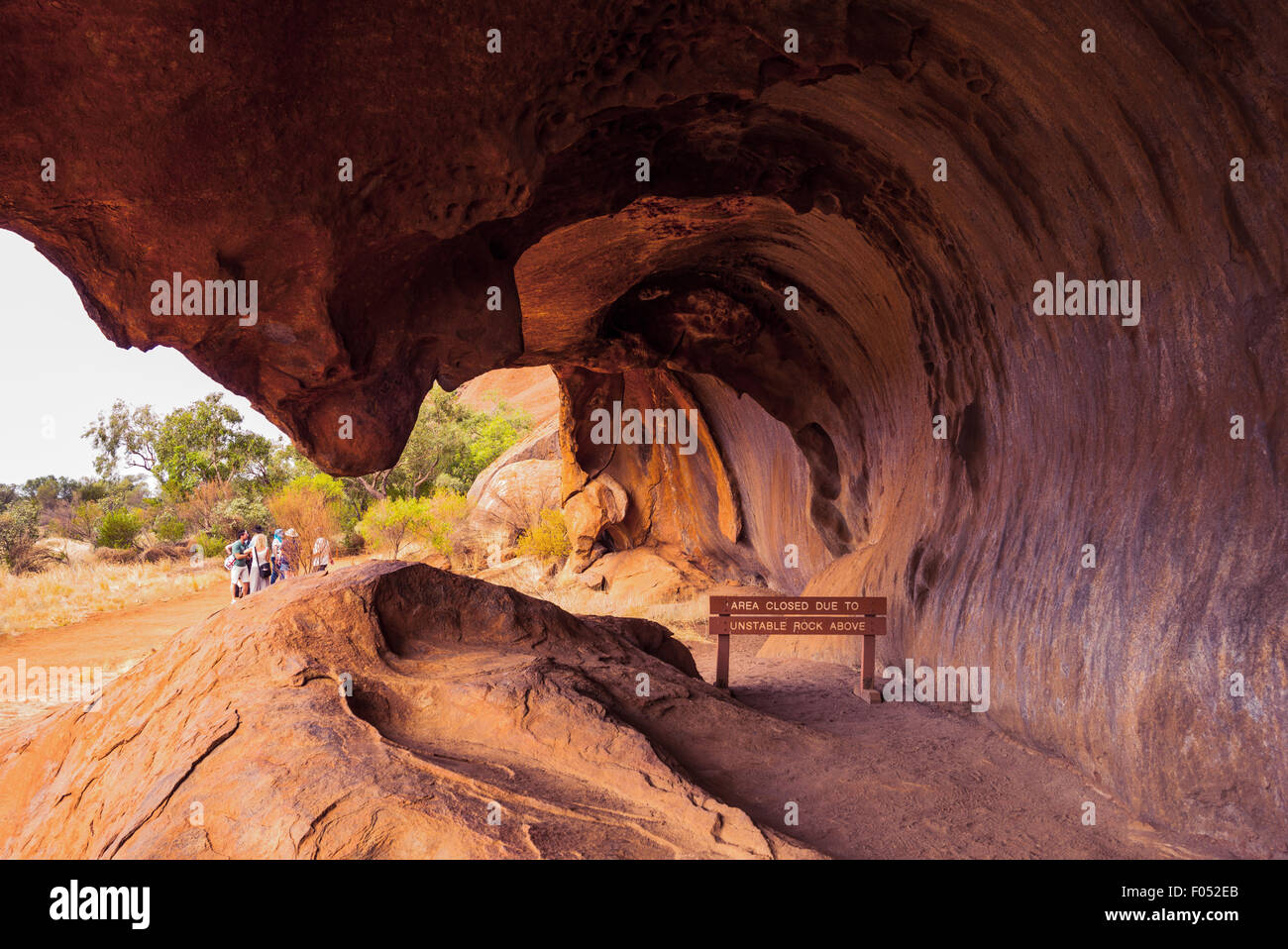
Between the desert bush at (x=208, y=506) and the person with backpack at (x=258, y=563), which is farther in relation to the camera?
the desert bush at (x=208, y=506)

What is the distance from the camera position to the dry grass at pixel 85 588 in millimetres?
15786

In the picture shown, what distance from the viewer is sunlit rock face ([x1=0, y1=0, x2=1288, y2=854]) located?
3.82m

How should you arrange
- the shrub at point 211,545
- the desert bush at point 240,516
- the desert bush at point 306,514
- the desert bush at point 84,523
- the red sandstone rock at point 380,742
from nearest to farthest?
the red sandstone rock at point 380,742, the desert bush at point 306,514, the shrub at point 211,545, the desert bush at point 240,516, the desert bush at point 84,523

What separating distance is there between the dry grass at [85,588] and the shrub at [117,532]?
1459 mm

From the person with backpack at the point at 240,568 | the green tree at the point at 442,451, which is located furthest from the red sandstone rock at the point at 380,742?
the green tree at the point at 442,451

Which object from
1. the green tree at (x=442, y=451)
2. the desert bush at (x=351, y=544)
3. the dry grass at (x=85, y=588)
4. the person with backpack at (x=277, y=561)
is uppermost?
the green tree at (x=442, y=451)

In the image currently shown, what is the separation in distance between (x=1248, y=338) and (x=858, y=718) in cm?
351

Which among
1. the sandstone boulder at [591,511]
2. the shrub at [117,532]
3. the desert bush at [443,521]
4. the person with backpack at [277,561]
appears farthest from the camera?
the shrub at [117,532]

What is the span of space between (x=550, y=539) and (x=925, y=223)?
41.6 ft

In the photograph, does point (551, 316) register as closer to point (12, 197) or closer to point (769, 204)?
point (769, 204)

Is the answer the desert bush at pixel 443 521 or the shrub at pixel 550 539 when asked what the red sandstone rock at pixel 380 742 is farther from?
the desert bush at pixel 443 521

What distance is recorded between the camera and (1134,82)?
4051 mm

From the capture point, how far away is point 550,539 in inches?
706

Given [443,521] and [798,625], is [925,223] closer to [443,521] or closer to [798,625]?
[798,625]
